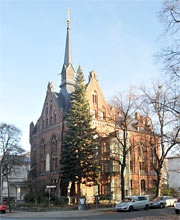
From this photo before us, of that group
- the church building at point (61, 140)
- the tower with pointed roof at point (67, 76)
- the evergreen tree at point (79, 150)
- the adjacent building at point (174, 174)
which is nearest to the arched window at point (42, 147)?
the church building at point (61, 140)

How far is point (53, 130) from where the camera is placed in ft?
149

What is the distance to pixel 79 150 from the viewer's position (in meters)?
33.8

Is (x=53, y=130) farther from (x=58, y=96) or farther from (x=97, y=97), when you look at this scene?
(x=97, y=97)

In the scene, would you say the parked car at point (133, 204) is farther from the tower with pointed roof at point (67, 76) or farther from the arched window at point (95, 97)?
the tower with pointed roof at point (67, 76)

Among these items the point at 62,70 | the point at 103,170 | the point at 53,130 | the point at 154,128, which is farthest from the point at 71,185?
the point at 62,70

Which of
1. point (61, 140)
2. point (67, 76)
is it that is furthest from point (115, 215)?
point (67, 76)

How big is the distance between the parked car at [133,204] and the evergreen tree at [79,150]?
8595 millimetres

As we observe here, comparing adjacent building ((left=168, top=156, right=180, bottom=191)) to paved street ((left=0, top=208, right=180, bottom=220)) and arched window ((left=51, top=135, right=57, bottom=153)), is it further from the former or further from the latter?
paved street ((left=0, top=208, right=180, bottom=220))

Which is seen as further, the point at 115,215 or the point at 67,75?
the point at 67,75

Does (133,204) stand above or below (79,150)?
below

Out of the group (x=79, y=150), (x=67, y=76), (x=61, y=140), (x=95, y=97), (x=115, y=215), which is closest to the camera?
(x=115, y=215)

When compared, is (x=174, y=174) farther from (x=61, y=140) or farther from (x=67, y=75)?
(x=67, y=75)

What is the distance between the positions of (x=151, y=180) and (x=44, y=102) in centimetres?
2453

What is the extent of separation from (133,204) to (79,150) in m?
11.0
